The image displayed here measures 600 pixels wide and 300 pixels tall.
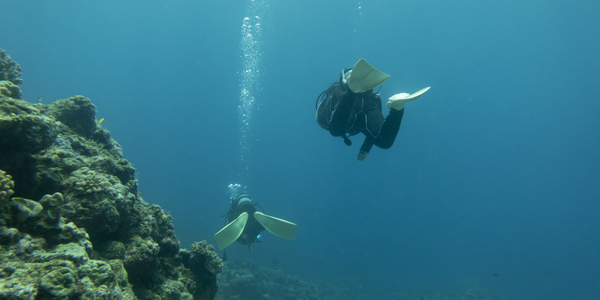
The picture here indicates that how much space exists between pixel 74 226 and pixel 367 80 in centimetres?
424

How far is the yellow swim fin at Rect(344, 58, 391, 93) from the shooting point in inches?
155

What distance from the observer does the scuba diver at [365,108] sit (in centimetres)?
410

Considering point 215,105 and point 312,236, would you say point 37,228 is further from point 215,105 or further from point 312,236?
point 215,105

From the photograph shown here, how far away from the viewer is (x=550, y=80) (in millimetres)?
86000

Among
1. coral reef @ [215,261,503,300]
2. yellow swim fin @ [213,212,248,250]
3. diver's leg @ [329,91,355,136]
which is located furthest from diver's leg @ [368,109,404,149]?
coral reef @ [215,261,503,300]

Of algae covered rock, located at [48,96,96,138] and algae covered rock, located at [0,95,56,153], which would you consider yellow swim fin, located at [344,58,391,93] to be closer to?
algae covered rock, located at [0,95,56,153]

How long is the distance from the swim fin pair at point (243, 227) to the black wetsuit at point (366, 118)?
10.5ft

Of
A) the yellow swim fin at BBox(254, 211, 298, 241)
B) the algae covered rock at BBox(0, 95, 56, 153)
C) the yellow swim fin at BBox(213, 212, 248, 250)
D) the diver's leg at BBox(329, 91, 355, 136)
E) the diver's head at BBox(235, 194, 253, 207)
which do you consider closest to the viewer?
the algae covered rock at BBox(0, 95, 56, 153)

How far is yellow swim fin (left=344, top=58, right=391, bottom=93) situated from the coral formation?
819 cm

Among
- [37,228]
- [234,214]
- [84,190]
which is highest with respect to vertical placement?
[234,214]

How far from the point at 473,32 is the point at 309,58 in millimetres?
52167

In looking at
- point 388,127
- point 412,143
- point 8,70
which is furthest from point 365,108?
point 412,143

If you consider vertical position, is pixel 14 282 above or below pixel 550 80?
below

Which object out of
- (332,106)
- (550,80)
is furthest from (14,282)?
(550,80)
